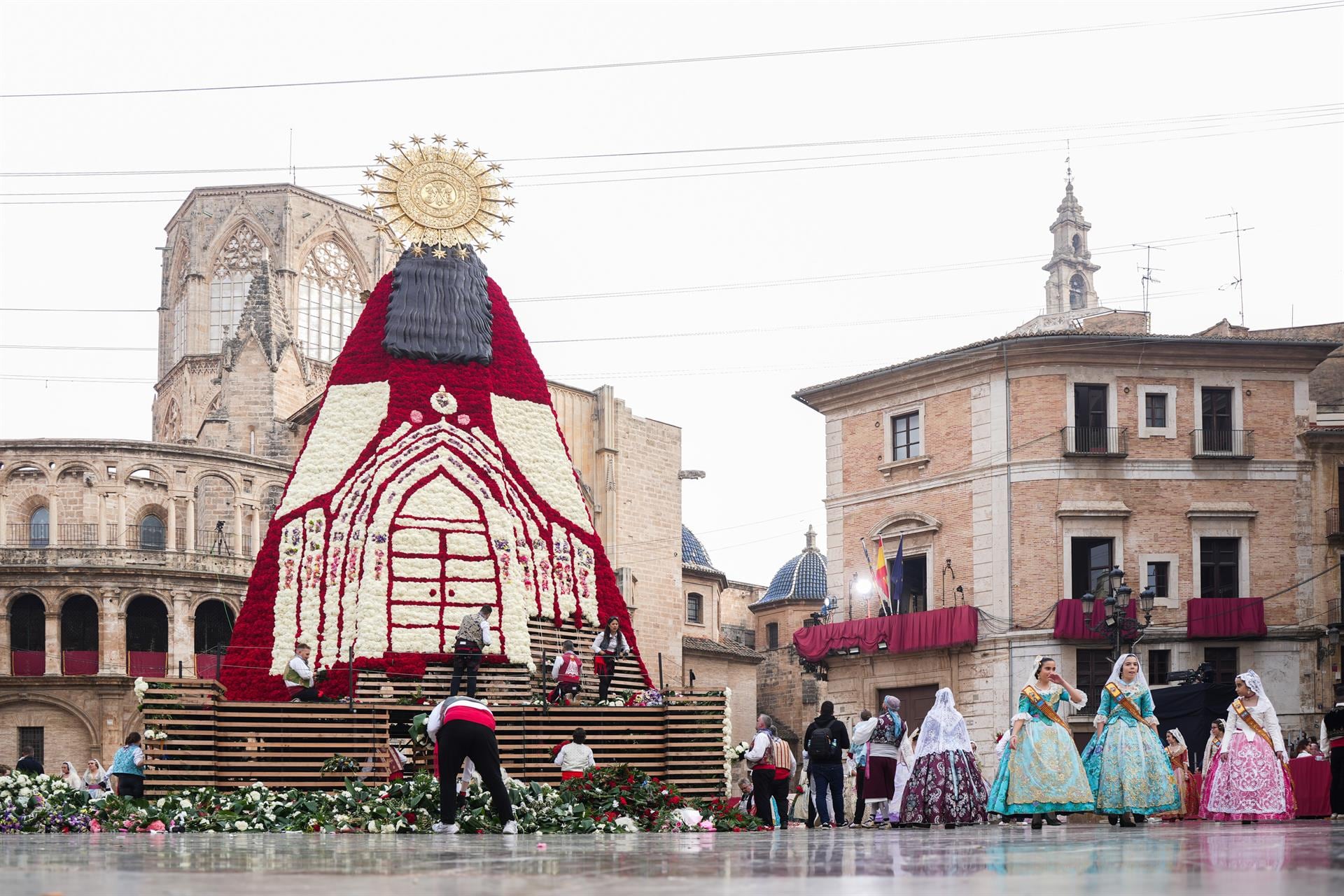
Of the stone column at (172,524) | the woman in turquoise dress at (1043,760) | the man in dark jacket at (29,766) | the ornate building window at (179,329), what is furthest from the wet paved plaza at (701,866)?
the ornate building window at (179,329)

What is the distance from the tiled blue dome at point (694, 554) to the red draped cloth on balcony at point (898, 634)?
59.0 ft

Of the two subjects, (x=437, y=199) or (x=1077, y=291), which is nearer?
(x=437, y=199)

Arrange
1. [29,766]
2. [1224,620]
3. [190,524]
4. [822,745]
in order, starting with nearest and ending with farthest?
1. [822,745]
2. [29,766]
3. [1224,620]
4. [190,524]

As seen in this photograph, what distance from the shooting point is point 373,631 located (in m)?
23.2

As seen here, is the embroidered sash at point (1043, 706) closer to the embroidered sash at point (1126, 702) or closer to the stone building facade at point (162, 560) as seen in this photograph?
the embroidered sash at point (1126, 702)

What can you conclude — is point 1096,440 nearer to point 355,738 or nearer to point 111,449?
point 355,738

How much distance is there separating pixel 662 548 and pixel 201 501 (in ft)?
44.4

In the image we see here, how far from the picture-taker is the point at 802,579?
6062 centimetres

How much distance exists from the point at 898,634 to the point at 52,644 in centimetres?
2342

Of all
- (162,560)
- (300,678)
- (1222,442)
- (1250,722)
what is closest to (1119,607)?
(1250,722)

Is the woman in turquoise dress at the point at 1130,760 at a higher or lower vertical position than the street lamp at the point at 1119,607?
lower

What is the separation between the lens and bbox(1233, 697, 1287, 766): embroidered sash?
17016mm

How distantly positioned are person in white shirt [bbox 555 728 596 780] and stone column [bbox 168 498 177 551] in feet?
101

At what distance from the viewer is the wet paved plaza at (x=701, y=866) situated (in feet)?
22.8
